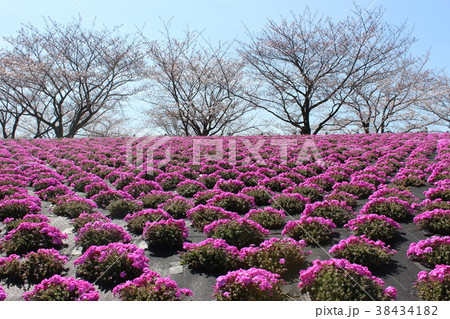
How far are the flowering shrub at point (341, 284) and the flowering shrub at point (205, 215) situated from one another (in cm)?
250

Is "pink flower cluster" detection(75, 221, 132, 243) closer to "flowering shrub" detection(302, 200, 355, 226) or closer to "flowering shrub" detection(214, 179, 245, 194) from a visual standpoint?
"flowering shrub" detection(302, 200, 355, 226)

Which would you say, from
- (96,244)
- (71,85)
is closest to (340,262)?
(96,244)

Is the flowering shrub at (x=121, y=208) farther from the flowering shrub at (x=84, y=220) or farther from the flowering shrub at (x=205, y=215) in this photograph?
the flowering shrub at (x=205, y=215)

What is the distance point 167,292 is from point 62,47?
129 ft

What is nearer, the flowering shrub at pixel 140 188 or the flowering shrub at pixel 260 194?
the flowering shrub at pixel 260 194

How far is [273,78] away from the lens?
3347cm

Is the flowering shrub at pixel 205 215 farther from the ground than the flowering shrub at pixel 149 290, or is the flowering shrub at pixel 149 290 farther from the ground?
the flowering shrub at pixel 205 215

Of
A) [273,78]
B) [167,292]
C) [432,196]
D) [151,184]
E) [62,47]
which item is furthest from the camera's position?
[62,47]

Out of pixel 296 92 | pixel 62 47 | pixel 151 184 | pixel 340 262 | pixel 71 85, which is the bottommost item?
pixel 340 262

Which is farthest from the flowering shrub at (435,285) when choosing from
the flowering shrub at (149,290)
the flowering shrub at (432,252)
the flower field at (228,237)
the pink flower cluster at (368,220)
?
the flowering shrub at (149,290)

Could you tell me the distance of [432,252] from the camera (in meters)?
4.88

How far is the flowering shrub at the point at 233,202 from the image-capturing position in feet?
24.5

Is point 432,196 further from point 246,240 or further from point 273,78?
point 273,78

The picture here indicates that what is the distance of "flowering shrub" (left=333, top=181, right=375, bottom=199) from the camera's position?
8.26m
